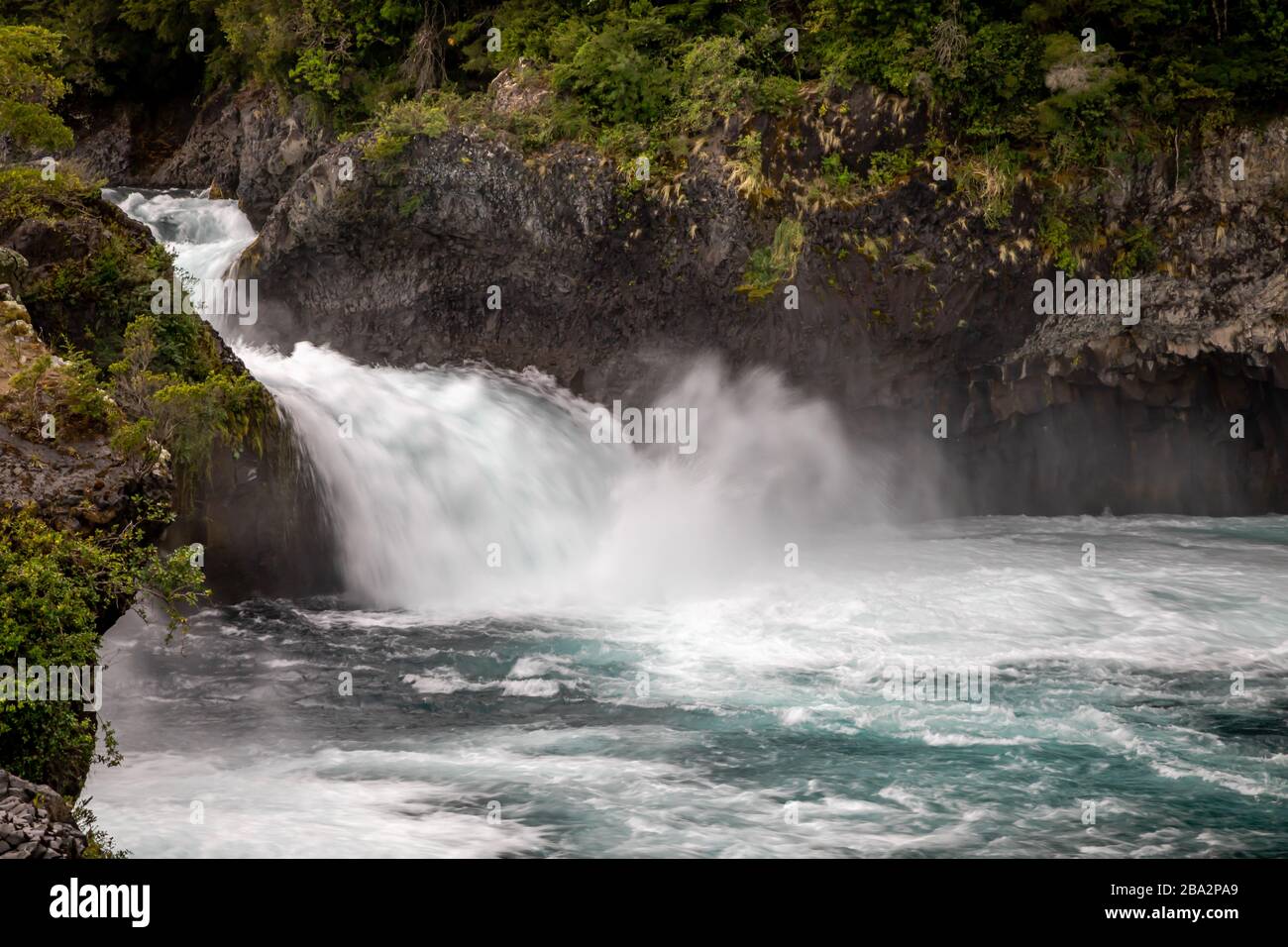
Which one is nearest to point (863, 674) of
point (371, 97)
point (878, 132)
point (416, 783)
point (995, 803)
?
point (995, 803)

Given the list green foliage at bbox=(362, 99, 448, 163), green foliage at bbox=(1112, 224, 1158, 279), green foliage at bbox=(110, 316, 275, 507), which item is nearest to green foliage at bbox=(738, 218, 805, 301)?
green foliage at bbox=(1112, 224, 1158, 279)

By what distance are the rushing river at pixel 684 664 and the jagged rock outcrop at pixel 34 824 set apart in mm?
1606

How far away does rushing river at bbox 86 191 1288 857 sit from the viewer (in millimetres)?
9641

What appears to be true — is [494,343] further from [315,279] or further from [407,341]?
[315,279]

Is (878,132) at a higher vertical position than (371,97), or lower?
lower

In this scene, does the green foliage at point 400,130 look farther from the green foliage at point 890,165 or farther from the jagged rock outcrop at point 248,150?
the green foliage at point 890,165

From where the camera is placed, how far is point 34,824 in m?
7.10

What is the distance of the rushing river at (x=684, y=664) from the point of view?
9641mm

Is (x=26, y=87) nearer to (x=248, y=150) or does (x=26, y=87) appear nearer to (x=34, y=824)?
(x=248, y=150)

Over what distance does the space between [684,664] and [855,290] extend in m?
7.70

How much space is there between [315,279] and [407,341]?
175 cm

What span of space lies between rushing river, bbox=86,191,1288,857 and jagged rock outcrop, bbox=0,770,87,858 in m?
1.61

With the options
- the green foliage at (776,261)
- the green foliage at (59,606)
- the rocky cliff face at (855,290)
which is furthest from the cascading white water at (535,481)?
the green foliage at (59,606)

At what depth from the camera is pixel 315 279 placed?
2041cm
